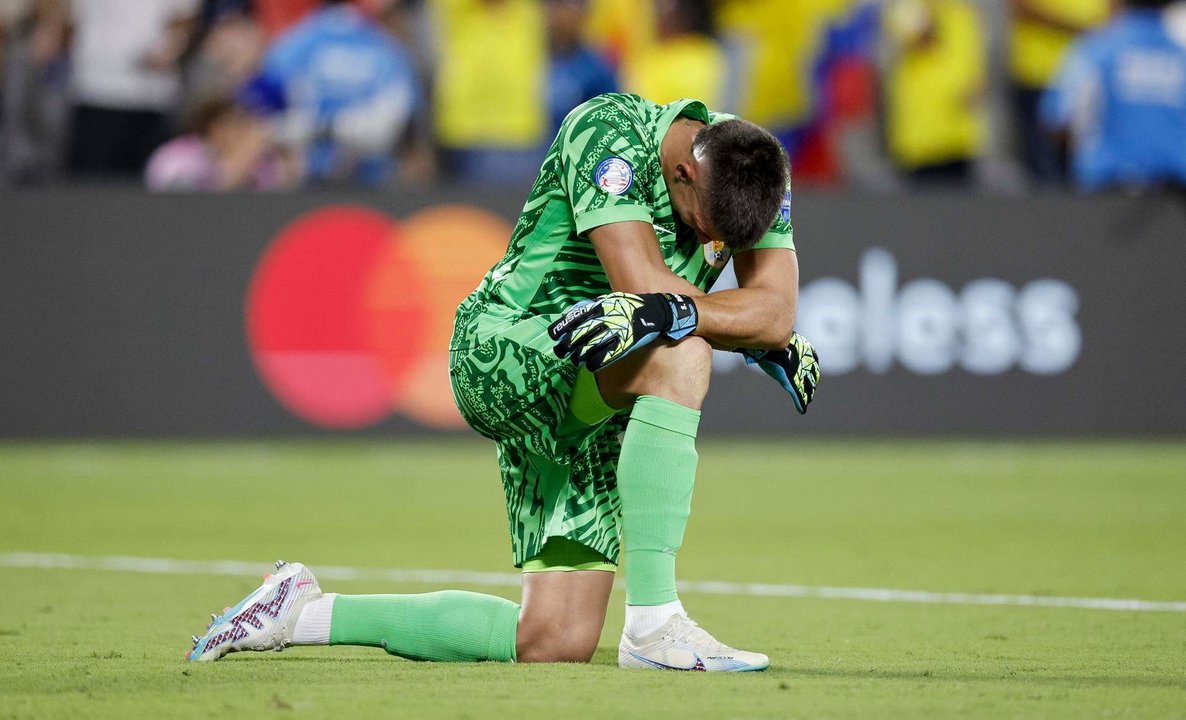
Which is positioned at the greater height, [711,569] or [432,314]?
[432,314]

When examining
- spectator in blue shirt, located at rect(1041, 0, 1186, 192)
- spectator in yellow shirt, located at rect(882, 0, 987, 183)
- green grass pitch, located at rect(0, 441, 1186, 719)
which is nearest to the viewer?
green grass pitch, located at rect(0, 441, 1186, 719)

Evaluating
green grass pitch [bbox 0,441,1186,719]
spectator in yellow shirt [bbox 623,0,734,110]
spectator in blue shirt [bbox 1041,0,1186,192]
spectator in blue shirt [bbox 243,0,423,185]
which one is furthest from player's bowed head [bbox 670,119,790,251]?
spectator in blue shirt [bbox 1041,0,1186,192]

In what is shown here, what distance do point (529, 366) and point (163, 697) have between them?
137 cm

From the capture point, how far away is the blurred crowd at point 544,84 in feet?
43.7

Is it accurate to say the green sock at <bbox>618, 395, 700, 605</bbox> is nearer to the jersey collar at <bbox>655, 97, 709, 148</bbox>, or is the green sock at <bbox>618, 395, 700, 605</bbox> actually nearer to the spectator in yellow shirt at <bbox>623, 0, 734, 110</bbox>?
the jersey collar at <bbox>655, 97, 709, 148</bbox>

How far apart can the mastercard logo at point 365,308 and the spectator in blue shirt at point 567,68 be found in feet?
3.89

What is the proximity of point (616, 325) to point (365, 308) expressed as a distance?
888 cm

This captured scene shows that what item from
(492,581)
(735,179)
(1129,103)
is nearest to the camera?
(735,179)

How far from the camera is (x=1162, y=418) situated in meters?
13.5

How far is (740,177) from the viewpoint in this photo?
15.1ft

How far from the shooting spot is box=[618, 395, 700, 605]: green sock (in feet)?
14.8

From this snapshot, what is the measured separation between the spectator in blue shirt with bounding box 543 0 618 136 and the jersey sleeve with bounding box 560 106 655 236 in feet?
29.3

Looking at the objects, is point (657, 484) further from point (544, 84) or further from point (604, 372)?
point (544, 84)

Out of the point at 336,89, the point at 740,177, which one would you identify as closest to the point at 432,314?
the point at 336,89
